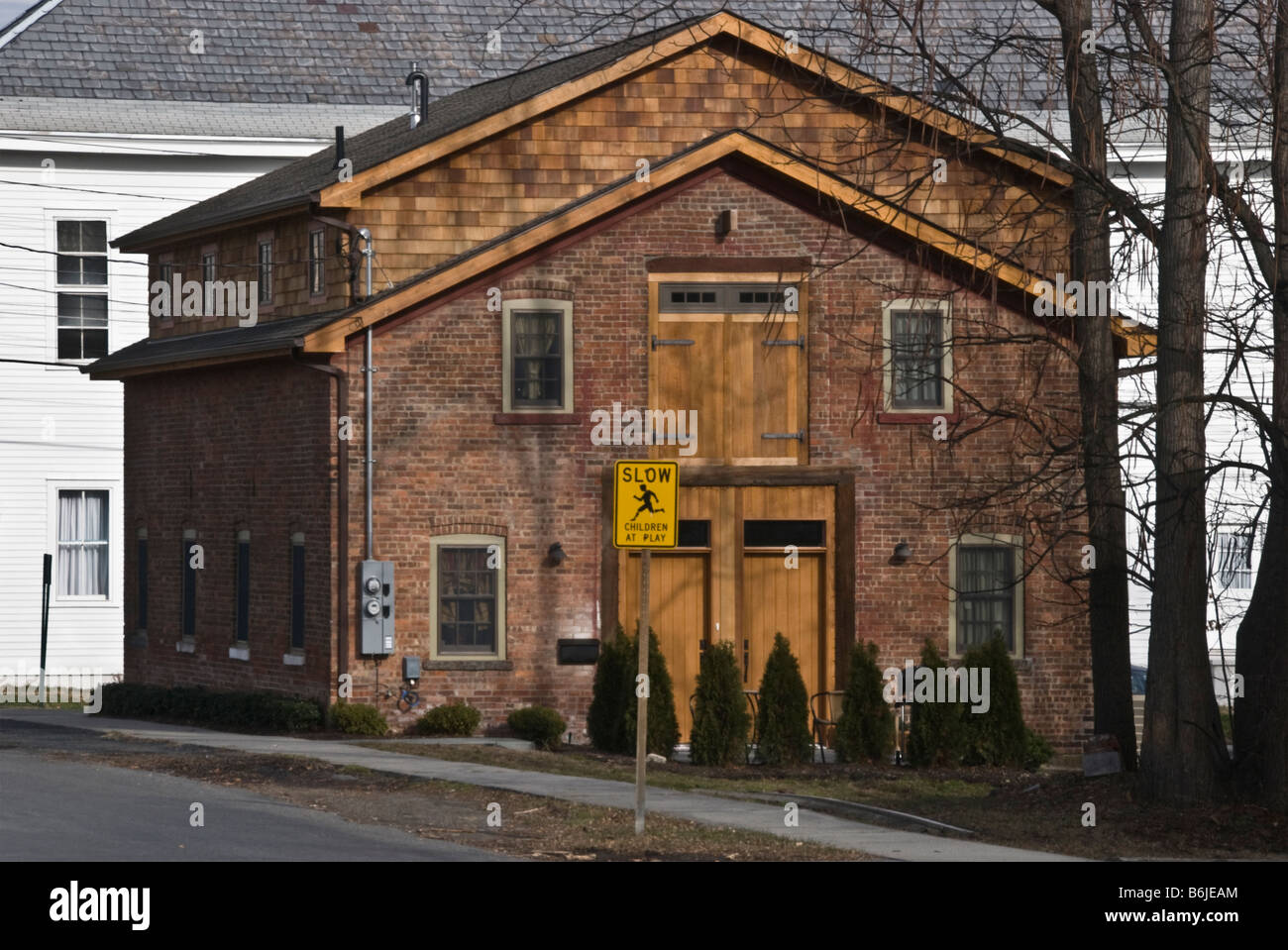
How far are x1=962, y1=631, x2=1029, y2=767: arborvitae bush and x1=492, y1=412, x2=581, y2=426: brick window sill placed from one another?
6018 millimetres

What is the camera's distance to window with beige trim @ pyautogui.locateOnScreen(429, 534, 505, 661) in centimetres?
2498

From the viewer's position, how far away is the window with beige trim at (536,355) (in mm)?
25203

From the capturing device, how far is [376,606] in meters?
24.4

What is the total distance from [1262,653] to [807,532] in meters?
9.40

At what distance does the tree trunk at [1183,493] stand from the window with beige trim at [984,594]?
8.56 metres

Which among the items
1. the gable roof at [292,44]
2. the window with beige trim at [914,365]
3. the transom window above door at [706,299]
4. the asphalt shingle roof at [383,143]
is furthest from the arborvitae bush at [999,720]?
the gable roof at [292,44]

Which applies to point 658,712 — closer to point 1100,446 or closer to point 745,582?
point 745,582

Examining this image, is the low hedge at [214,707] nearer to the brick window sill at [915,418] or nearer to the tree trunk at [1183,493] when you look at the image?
the brick window sill at [915,418]

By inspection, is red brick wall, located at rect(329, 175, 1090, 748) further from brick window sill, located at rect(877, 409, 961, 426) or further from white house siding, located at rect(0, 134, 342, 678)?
white house siding, located at rect(0, 134, 342, 678)

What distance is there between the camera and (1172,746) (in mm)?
16812

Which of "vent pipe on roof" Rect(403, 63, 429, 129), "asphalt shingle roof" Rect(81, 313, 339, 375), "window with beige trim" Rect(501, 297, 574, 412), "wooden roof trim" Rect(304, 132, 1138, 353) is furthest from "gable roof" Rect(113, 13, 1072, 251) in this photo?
"window with beige trim" Rect(501, 297, 574, 412)

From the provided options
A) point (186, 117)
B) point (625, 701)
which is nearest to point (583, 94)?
point (625, 701)

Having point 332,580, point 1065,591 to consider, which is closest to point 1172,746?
point 1065,591

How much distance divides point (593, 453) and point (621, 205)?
3220mm
